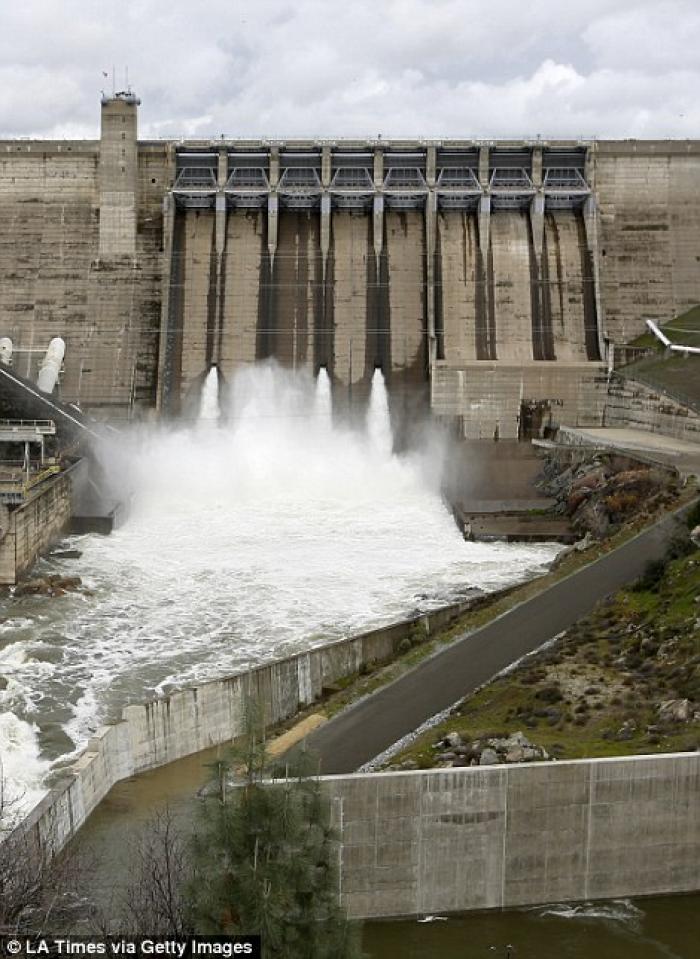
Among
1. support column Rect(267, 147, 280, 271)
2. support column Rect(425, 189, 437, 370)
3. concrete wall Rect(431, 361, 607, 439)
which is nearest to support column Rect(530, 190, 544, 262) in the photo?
support column Rect(425, 189, 437, 370)

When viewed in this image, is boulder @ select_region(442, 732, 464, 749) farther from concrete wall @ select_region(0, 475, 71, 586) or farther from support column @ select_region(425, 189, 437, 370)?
support column @ select_region(425, 189, 437, 370)

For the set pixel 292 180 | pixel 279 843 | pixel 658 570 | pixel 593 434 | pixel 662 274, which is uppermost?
pixel 292 180

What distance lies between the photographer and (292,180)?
46312 millimetres

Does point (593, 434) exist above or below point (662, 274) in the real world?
below

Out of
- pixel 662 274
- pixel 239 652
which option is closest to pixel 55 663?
pixel 239 652

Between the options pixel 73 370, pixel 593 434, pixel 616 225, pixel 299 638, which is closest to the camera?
pixel 299 638

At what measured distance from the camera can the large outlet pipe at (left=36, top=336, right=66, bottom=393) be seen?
41469mm

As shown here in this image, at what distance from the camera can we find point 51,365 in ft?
138

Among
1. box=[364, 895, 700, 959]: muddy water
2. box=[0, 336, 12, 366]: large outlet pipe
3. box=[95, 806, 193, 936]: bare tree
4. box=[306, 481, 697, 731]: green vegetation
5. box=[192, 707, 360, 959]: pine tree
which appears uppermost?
box=[0, 336, 12, 366]: large outlet pipe

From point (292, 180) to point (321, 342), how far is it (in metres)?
7.48

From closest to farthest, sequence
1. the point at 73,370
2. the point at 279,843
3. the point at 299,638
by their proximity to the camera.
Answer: the point at 279,843 < the point at 299,638 < the point at 73,370

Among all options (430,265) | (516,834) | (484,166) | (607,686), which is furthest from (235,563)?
(484,166)

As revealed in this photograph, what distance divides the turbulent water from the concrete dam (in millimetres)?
2380

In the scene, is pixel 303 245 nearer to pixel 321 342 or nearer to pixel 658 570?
pixel 321 342
